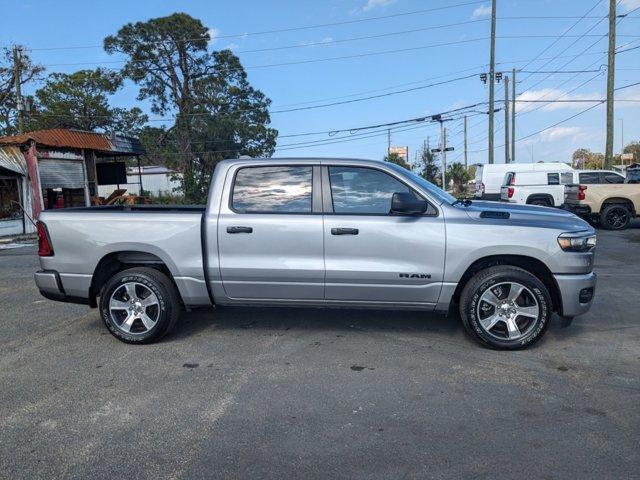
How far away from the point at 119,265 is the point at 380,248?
8.87 ft

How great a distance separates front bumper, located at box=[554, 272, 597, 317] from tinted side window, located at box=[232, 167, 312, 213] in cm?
240

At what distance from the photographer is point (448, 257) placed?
15.8 feet

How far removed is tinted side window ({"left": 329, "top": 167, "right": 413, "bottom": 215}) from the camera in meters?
4.99

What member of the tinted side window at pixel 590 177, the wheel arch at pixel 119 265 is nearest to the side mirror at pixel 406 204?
the wheel arch at pixel 119 265

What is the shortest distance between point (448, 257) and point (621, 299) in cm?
353

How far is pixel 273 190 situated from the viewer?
5137 millimetres

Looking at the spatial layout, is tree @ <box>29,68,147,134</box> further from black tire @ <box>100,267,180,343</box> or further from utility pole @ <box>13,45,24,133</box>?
black tire @ <box>100,267,180,343</box>

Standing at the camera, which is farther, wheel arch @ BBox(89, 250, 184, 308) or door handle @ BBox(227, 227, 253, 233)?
wheel arch @ BBox(89, 250, 184, 308)

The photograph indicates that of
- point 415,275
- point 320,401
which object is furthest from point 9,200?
point 320,401

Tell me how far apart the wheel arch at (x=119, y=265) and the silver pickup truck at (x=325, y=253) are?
2cm

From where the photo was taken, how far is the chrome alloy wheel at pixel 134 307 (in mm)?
5207

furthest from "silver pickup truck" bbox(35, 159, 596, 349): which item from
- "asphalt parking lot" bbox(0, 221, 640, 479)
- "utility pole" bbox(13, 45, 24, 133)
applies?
"utility pole" bbox(13, 45, 24, 133)

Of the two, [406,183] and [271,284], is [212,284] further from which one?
[406,183]

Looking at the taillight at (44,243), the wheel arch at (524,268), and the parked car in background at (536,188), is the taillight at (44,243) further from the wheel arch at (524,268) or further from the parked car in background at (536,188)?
the parked car in background at (536,188)
